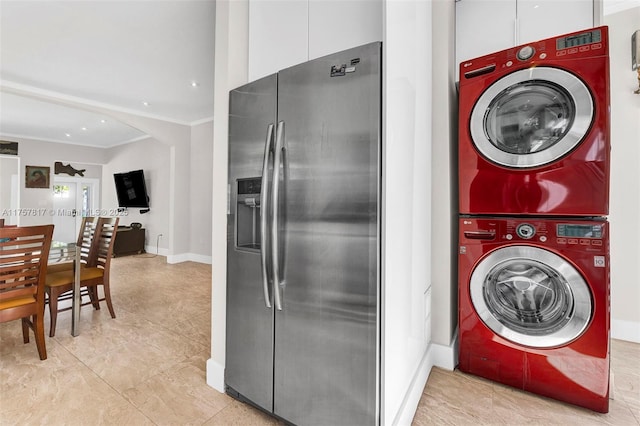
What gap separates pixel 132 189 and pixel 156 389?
6.29 meters

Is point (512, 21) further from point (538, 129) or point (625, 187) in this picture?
point (625, 187)

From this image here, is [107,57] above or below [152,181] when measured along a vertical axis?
above

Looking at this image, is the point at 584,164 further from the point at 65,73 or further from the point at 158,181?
the point at 158,181

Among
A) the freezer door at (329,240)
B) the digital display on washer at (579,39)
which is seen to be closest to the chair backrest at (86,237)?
the freezer door at (329,240)

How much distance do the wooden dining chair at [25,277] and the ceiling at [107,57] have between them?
1898mm

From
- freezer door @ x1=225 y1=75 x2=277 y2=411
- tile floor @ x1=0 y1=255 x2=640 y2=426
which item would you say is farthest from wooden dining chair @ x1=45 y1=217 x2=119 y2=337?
freezer door @ x1=225 y1=75 x2=277 y2=411

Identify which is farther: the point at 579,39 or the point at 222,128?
the point at 222,128

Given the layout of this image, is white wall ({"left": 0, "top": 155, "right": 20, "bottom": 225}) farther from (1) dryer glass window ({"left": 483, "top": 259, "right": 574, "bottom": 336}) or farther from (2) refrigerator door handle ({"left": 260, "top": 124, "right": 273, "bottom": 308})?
(1) dryer glass window ({"left": 483, "top": 259, "right": 574, "bottom": 336})

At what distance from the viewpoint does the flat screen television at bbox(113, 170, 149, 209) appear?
6.61 metres

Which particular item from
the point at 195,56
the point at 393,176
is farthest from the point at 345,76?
the point at 195,56

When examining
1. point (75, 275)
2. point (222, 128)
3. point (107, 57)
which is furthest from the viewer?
point (107, 57)

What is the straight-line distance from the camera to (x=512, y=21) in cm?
215

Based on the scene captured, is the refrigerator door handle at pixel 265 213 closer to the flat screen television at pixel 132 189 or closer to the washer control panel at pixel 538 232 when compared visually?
the washer control panel at pixel 538 232

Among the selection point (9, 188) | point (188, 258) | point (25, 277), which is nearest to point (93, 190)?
point (9, 188)
